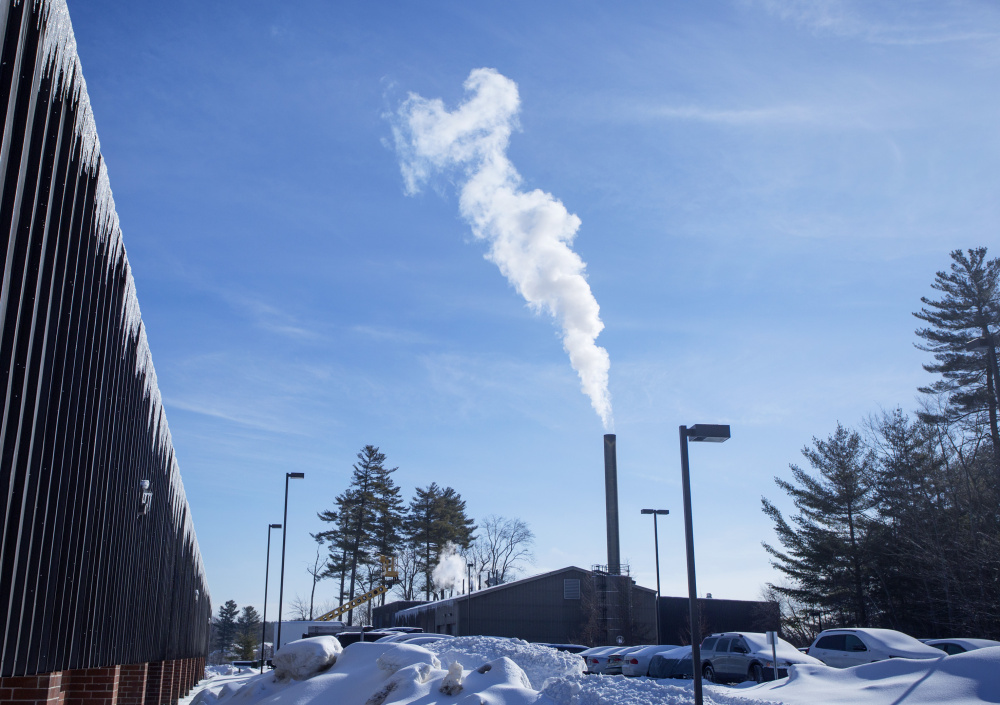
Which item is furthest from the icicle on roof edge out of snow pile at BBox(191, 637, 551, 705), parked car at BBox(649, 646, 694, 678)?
parked car at BBox(649, 646, 694, 678)

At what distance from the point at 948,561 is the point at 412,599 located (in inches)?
2069

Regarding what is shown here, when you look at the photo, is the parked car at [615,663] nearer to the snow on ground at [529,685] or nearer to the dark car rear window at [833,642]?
the dark car rear window at [833,642]

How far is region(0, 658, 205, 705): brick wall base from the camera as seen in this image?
23.1 ft

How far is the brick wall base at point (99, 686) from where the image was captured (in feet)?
23.1

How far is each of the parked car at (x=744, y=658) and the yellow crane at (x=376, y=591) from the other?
42.4m

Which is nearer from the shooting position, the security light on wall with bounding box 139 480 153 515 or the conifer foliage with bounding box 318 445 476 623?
the security light on wall with bounding box 139 480 153 515

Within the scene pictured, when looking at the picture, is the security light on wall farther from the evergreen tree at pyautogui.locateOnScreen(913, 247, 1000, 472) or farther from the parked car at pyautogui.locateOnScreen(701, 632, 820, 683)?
the evergreen tree at pyautogui.locateOnScreen(913, 247, 1000, 472)

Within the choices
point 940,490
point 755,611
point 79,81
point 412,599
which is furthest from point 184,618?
point 412,599

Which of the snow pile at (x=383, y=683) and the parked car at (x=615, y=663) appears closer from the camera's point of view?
the snow pile at (x=383, y=683)

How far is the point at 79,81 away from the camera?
7.02 meters

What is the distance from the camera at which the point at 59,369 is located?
21.8 ft

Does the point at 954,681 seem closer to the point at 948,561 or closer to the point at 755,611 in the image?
the point at 948,561

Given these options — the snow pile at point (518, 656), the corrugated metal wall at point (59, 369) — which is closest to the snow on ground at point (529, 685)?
the snow pile at point (518, 656)

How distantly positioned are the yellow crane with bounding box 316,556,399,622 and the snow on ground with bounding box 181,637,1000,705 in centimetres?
4265
